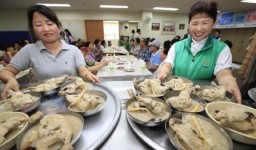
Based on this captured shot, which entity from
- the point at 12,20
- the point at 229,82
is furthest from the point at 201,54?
the point at 12,20

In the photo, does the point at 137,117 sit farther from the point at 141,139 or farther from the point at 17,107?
the point at 17,107

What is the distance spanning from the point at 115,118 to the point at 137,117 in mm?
152

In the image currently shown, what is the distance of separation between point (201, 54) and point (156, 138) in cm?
120

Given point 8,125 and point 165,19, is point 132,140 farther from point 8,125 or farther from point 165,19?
point 165,19

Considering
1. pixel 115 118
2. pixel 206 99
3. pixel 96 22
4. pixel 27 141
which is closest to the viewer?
pixel 27 141

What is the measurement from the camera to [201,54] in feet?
5.19

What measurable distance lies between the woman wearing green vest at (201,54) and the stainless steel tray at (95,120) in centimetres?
60

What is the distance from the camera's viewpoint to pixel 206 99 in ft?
3.51

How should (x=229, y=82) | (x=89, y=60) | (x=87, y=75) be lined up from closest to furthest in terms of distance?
(x=229, y=82) → (x=87, y=75) → (x=89, y=60)

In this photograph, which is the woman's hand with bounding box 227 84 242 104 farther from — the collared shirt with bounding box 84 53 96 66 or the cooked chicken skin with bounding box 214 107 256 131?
the collared shirt with bounding box 84 53 96 66

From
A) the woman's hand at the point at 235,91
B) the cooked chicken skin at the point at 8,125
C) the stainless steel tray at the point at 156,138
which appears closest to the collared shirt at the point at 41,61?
the cooked chicken skin at the point at 8,125

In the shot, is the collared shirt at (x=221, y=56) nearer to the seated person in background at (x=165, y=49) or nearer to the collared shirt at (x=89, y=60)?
the seated person in background at (x=165, y=49)

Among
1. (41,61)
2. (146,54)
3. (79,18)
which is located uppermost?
(79,18)

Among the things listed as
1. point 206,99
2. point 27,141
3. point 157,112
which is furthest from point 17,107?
point 206,99
